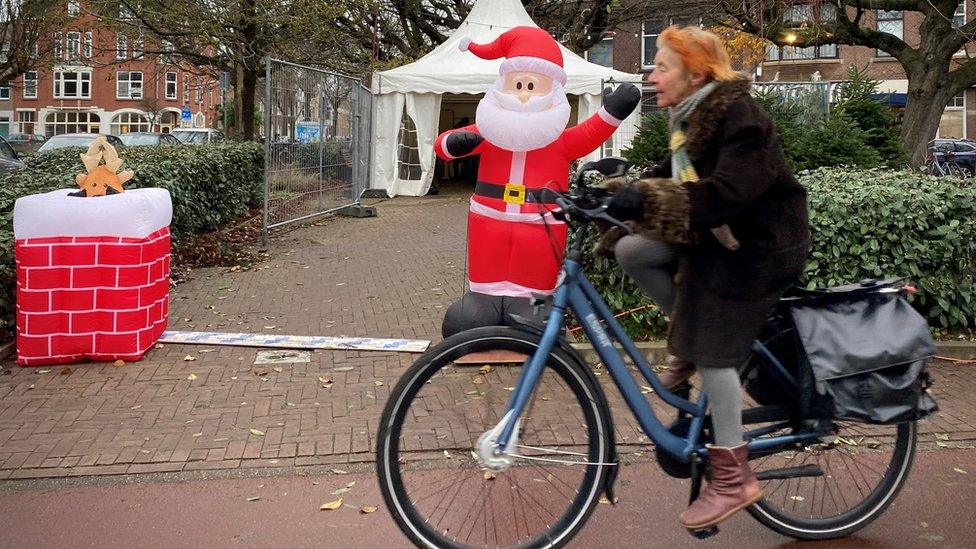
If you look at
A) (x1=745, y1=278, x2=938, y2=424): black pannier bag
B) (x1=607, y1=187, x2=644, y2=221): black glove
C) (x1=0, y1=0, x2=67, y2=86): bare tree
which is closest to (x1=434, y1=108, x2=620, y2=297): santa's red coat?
(x1=745, y1=278, x2=938, y2=424): black pannier bag

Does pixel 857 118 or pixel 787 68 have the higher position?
pixel 787 68

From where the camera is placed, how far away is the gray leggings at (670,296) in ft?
9.66

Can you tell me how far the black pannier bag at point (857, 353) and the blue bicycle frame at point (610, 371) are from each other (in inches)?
4.6

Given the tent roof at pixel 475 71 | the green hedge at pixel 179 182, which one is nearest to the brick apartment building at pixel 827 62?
the tent roof at pixel 475 71

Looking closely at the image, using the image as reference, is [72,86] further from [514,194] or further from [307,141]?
[514,194]

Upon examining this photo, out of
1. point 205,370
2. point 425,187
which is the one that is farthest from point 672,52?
point 425,187

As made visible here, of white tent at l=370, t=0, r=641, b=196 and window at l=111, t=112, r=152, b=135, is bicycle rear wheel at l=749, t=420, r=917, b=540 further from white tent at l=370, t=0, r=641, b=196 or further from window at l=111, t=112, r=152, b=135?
window at l=111, t=112, r=152, b=135

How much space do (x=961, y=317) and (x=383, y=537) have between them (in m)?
4.48

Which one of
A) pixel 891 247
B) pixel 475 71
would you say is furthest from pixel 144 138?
pixel 891 247

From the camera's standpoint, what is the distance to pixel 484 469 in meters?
2.96

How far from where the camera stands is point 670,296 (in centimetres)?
319

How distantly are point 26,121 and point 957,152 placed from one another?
65382 millimetres

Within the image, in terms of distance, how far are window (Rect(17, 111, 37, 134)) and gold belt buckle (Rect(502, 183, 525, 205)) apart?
237 ft

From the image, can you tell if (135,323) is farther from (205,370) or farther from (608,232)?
(608,232)
